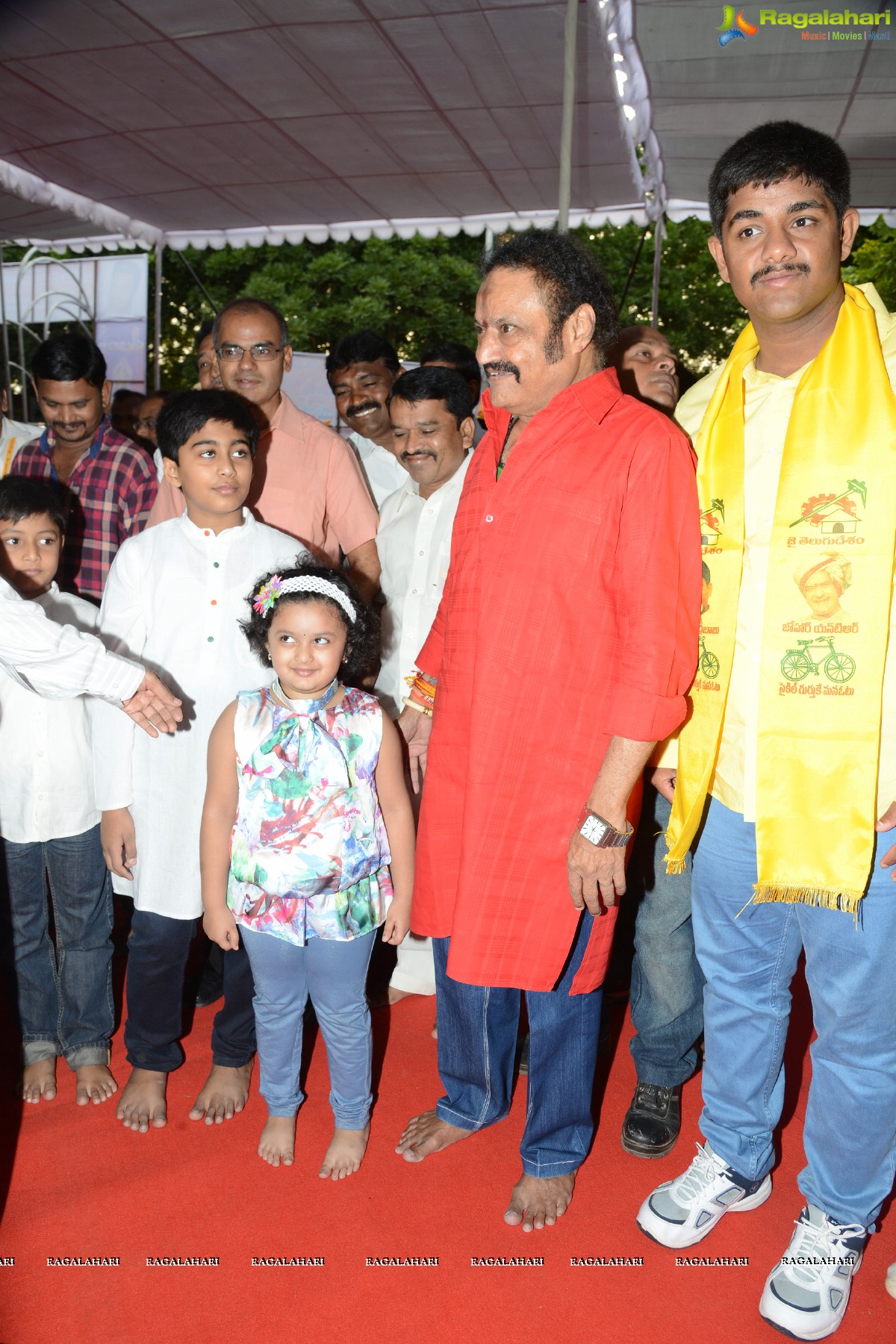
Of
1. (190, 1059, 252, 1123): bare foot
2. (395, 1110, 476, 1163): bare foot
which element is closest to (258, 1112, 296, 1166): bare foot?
(190, 1059, 252, 1123): bare foot

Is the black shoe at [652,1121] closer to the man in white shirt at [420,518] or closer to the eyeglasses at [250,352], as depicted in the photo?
the man in white shirt at [420,518]

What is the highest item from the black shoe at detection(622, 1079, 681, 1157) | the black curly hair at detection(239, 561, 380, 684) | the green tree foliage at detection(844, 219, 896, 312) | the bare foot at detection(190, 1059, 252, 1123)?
the green tree foliage at detection(844, 219, 896, 312)

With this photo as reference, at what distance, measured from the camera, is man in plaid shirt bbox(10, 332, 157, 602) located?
353 cm

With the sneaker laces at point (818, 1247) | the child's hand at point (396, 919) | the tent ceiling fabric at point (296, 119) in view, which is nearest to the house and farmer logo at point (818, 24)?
the tent ceiling fabric at point (296, 119)

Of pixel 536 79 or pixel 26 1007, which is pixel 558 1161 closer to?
pixel 26 1007

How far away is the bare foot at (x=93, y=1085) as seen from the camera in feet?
8.90

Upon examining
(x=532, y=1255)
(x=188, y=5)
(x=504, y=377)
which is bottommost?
(x=532, y=1255)

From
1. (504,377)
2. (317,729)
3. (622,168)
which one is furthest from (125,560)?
(622,168)

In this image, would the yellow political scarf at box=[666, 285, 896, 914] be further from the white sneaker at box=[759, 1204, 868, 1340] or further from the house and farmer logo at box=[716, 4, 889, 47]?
the house and farmer logo at box=[716, 4, 889, 47]

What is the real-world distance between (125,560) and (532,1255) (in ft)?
6.40

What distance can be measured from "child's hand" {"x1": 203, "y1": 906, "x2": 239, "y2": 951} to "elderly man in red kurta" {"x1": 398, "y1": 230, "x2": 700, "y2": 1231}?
567mm

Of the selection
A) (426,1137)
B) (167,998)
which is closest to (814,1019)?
(426,1137)

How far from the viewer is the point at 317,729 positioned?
2389 mm

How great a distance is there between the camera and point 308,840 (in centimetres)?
236
